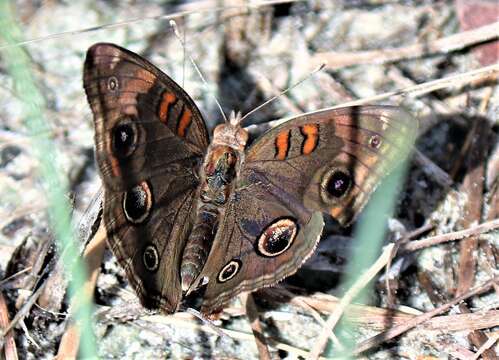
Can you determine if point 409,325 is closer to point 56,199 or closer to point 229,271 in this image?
point 229,271

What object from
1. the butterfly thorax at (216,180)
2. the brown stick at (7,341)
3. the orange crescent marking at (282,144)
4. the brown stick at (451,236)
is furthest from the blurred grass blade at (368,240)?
the brown stick at (7,341)

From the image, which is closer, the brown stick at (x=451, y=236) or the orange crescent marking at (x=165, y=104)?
the orange crescent marking at (x=165, y=104)

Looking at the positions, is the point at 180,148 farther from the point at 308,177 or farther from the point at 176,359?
the point at 176,359

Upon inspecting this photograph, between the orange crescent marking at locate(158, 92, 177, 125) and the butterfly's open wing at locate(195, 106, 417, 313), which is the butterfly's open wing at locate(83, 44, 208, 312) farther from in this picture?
the butterfly's open wing at locate(195, 106, 417, 313)

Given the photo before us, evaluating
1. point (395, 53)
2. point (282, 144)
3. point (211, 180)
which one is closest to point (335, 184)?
point (282, 144)

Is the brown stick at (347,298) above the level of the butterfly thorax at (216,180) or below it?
below

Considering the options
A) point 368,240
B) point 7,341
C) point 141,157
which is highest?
point 141,157

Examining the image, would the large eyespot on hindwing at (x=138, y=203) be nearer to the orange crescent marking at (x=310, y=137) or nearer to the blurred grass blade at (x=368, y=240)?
the orange crescent marking at (x=310, y=137)
